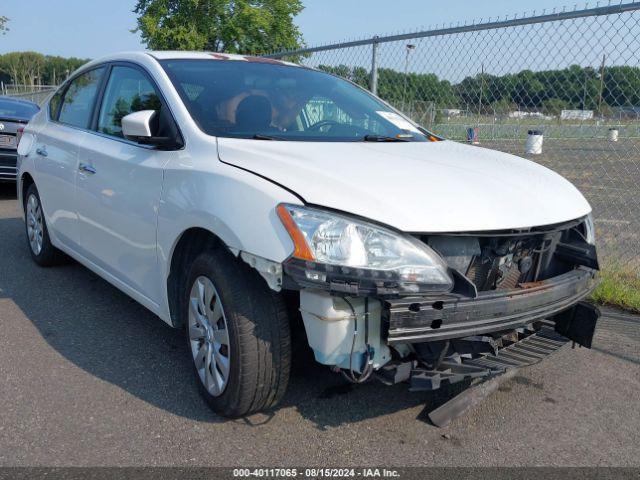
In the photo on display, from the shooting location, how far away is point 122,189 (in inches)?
142

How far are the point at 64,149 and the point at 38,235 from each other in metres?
1.24

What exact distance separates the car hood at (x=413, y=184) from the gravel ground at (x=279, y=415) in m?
1.02

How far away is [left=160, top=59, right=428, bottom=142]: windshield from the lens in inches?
134

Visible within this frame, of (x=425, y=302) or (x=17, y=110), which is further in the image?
(x=17, y=110)

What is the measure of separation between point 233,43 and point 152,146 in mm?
24344

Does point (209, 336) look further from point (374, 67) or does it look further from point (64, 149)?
point (374, 67)

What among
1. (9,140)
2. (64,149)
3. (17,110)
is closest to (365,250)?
(64,149)

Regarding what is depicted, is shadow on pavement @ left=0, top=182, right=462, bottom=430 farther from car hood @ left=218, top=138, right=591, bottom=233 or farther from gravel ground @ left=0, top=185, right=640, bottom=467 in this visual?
car hood @ left=218, top=138, right=591, bottom=233

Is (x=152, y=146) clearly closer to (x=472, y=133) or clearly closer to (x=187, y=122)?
(x=187, y=122)

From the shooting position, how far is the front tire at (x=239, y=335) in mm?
2703

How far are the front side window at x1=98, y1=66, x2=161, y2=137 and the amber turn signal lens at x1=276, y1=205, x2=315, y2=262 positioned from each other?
4.50 feet

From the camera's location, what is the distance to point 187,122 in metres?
3.25

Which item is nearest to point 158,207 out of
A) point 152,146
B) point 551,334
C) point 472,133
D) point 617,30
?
point 152,146

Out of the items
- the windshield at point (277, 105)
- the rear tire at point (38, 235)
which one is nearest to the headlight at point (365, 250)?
the windshield at point (277, 105)
